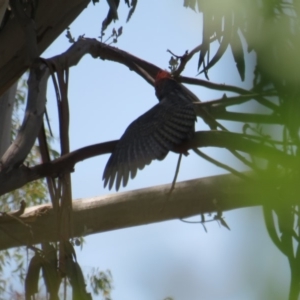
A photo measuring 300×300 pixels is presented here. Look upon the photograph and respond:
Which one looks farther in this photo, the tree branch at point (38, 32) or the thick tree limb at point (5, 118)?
the thick tree limb at point (5, 118)

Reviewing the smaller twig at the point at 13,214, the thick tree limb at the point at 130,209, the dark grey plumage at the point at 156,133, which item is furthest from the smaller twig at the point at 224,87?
the smaller twig at the point at 13,214

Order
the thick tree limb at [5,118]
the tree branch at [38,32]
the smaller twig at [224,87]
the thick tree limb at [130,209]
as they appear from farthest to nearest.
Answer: the thick tree limb at [5,118] < the thick tree limb at [130,209] < the tree branch at [38,32] < the smaller twig at [224,87]

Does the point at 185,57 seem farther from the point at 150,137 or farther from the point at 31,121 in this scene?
the point at 31,121

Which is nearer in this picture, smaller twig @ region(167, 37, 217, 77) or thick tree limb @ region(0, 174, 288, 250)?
smaller twig @ region(167, 37, 217, 77)

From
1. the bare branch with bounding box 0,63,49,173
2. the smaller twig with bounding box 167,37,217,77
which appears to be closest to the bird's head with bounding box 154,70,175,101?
the smaller twig with bounding box 167,37,217,77

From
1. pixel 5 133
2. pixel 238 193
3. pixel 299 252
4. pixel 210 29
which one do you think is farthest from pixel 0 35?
pixel 299 252

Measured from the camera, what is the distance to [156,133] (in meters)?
1.78

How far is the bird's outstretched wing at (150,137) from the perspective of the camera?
160 centimetres

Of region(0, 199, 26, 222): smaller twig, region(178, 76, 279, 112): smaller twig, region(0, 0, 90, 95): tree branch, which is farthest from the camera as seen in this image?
region(0, 0, 90, 95): tree branch

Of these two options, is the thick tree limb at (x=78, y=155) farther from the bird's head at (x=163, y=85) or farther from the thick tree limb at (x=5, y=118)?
the thick tree limb at (x=5, y=118)

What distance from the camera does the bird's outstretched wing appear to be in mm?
1604

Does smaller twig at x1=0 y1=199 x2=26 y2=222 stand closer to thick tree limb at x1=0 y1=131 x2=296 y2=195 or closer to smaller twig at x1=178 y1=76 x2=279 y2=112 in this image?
thick tree limb at x1=0 y1=131 x2=296 y2=195

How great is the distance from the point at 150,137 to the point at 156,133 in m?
0.03

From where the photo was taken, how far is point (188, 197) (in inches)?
83.4
